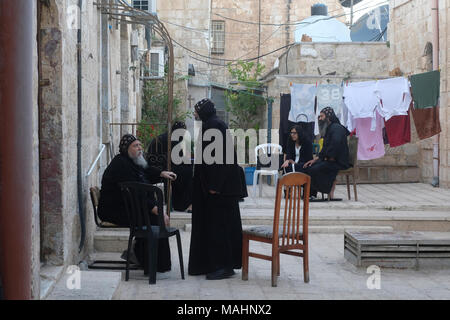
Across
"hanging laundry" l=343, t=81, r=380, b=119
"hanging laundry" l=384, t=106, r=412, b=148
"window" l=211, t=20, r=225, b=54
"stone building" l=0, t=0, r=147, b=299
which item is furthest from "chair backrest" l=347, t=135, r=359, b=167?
"window" l=211, t=20, r=225, b=54

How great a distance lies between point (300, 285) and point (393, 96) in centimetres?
573

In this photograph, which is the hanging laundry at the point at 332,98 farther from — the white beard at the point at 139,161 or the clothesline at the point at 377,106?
the white beard at the point at 139,161

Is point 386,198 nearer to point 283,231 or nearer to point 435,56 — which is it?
point 435,56

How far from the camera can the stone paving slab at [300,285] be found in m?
5.00

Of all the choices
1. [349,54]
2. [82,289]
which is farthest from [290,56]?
[82,289]

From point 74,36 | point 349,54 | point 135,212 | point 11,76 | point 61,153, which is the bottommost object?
point 135,212

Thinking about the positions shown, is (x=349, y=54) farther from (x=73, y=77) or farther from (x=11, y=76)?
(x=11, y=76)

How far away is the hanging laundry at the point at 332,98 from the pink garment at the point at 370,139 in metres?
0.35

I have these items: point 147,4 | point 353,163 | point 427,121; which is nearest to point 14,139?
point 353,163

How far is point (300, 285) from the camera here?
5398mm

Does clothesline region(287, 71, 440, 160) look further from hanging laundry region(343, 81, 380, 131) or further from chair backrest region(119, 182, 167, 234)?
chair backrest region(119, 182, 167, 234)

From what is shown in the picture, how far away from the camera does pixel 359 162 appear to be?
1219cm

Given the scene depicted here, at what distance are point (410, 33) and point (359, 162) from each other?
310cm

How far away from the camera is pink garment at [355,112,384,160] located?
35.4 feet
